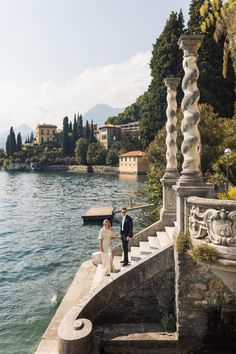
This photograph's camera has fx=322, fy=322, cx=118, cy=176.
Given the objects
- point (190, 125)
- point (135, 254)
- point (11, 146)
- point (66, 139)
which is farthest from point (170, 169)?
point (11, 146)

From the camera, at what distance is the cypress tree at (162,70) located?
117ft

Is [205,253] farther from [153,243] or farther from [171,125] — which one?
[171,125]

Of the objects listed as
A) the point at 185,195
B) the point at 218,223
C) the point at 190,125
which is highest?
the point at 190,125

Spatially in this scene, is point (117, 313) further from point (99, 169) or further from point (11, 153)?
point (11, 153)

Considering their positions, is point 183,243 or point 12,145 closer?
point 183,243

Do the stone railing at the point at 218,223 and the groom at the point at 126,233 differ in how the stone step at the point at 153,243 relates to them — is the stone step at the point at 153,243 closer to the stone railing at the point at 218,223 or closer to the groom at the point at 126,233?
the groom at the point at 126,233

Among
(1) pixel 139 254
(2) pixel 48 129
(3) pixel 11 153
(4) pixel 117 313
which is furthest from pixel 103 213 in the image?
(2) pixel 48 129

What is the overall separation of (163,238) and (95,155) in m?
94.4

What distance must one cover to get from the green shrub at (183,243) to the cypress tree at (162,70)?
30.2m

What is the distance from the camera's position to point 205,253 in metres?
6.06

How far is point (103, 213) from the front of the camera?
23.5m

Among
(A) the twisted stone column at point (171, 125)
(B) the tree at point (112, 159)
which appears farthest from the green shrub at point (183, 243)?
(B) the tree at point (112, 159)

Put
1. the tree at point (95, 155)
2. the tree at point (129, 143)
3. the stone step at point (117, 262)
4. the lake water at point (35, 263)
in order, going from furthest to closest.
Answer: the tree at point (95, 155)
the tree at point (129, 143)
the stone step at point (117, 262)
the lake water at point (35, 263)

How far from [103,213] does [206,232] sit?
17.6m
